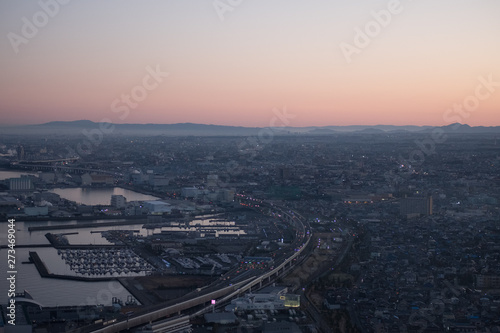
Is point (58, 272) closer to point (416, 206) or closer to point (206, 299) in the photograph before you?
Result: point (206, 299)

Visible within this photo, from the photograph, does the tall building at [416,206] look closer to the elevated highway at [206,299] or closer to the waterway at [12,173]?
the elevated highway at [206,299]

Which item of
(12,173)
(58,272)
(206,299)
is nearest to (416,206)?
(206,299)

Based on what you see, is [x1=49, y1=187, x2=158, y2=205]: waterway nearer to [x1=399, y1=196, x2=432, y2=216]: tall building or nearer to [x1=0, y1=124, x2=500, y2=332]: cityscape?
[x1=0, y1=124, x2=500, y2=332]: cityscape

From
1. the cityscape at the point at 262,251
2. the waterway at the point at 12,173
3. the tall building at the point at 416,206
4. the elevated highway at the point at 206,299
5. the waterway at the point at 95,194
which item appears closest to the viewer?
the elevated highway at the point at 206,299

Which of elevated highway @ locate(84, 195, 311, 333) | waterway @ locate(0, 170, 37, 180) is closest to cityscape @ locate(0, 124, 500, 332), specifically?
elevated highway @ locate(84, 195, 311, 333)

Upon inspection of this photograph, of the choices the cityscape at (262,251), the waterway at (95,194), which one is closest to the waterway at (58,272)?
the cityscape at (262,251)

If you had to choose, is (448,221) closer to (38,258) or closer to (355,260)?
(355,260)

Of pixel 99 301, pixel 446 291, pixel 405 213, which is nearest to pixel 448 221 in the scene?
pixel 405 213
